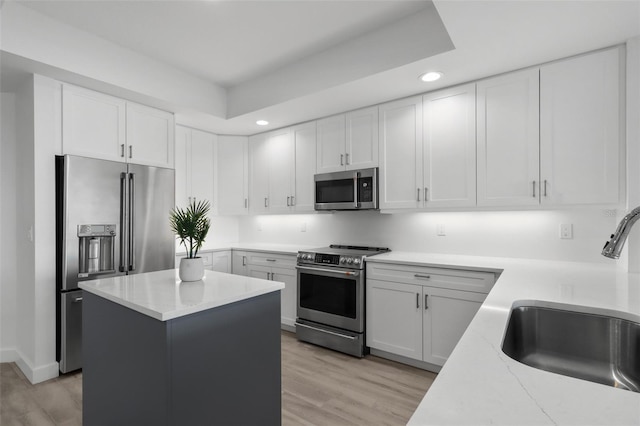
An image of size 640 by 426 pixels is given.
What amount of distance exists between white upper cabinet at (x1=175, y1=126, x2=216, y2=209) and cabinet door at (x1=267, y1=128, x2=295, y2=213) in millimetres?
823

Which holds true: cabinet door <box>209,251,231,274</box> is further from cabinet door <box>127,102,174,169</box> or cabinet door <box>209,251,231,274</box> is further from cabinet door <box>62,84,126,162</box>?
cabinet door <box>62,84,126,162</box>

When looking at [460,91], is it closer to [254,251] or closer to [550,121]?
[550,121]

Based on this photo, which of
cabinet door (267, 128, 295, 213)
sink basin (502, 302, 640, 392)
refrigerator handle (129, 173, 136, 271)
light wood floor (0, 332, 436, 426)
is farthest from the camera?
cabinet door (267, 128, 295, 213)

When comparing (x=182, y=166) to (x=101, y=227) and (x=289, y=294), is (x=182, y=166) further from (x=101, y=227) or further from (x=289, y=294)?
(x=289, y=294)

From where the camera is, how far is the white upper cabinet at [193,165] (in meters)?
4.08

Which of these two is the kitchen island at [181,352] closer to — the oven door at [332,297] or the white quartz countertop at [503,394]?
the white quartz countertop at [503,394]

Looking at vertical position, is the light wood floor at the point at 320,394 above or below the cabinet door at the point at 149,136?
below

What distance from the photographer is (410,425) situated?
21.0 inches

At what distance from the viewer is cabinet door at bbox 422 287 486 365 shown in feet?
8.37

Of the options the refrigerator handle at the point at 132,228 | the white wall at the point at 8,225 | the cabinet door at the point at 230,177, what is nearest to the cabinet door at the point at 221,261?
the cabinet door at the point at 230,177

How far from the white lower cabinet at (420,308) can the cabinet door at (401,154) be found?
0.67m

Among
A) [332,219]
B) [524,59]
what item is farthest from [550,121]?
[332,219]

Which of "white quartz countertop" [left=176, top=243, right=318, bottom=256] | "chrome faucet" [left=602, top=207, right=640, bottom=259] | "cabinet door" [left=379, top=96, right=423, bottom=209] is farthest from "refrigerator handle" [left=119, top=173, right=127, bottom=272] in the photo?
"chrome faucet" [left=602, top=207, right=640, bottom=259]

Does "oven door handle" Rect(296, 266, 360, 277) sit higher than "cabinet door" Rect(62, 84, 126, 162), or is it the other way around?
"cabinet door" Rect(62, 84, 126, 162)
